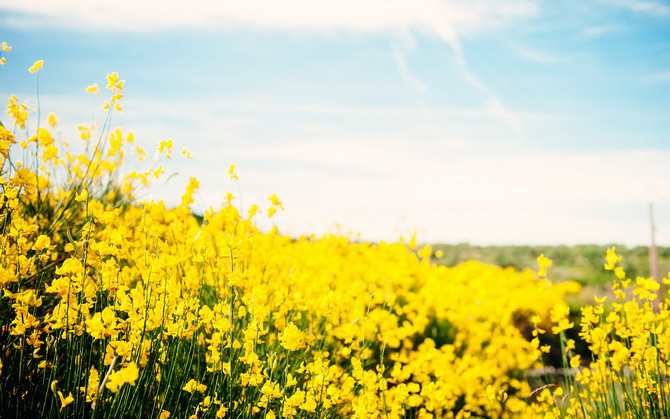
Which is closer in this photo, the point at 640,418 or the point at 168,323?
the point at 168,323

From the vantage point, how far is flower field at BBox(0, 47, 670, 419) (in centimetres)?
205

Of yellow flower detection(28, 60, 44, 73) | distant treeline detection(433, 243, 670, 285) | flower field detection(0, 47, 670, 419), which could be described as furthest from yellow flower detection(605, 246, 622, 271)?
distant treeline detection(433, 243, 670, 285)

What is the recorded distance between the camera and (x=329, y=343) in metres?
3.49

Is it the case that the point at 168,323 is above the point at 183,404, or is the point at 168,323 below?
above

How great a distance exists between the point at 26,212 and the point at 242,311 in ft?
7.25

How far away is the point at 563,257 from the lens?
55.3ft

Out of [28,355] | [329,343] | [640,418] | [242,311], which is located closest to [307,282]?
[329,343]

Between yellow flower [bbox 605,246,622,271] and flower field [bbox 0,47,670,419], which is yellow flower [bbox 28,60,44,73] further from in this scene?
yellow flower [bbox 605,246,622,271]

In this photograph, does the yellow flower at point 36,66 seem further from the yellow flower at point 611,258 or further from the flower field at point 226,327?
the yellow flower at point 611,258

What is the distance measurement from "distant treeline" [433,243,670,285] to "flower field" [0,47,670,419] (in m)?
7.81

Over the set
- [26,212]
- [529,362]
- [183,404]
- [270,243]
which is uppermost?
[26,212]

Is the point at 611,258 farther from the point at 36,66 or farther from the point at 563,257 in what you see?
the point at 563,257

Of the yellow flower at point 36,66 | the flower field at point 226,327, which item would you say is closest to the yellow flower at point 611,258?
the flower field at point 226,327

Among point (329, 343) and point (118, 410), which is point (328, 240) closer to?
point (329, 343)
